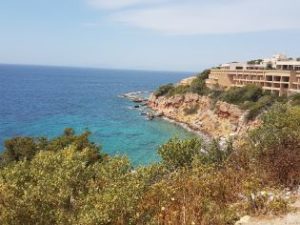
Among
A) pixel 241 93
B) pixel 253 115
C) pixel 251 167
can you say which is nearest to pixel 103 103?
pixel 241 93

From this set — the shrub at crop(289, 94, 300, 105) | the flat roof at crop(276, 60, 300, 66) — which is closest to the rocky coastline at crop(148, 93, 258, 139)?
the shrub at crop(289, 94, 300, 105)

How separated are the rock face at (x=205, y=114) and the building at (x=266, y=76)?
8027 mm

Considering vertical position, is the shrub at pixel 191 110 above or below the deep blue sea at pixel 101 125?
above

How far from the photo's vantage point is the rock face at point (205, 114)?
2596 inches

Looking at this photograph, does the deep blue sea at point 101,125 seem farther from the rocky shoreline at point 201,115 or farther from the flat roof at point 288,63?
the flat roof at point 288,63

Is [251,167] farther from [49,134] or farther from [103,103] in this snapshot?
[103,103]

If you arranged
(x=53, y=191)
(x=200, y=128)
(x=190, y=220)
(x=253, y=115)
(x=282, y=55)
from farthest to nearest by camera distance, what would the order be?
(x=282, y=55), (x=200, y=128), (x=253, y=115), (x=53, y=191), (x=190, y=220)

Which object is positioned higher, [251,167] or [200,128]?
[251,167]

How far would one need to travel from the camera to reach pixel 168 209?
1058 centimetres

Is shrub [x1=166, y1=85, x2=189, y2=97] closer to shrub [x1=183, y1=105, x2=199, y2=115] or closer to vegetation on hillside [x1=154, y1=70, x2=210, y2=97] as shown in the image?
vegetation on hillside [x1=154, y1=70, x2=210, y2=97]

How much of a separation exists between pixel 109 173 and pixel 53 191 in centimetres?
290

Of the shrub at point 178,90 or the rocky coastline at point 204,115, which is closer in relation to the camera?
the rocky coastline at point 204,115

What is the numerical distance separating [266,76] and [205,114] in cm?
1368

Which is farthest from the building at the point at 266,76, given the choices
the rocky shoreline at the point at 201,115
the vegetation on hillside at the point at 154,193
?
the vegetation on hillside at the point at 154,193
